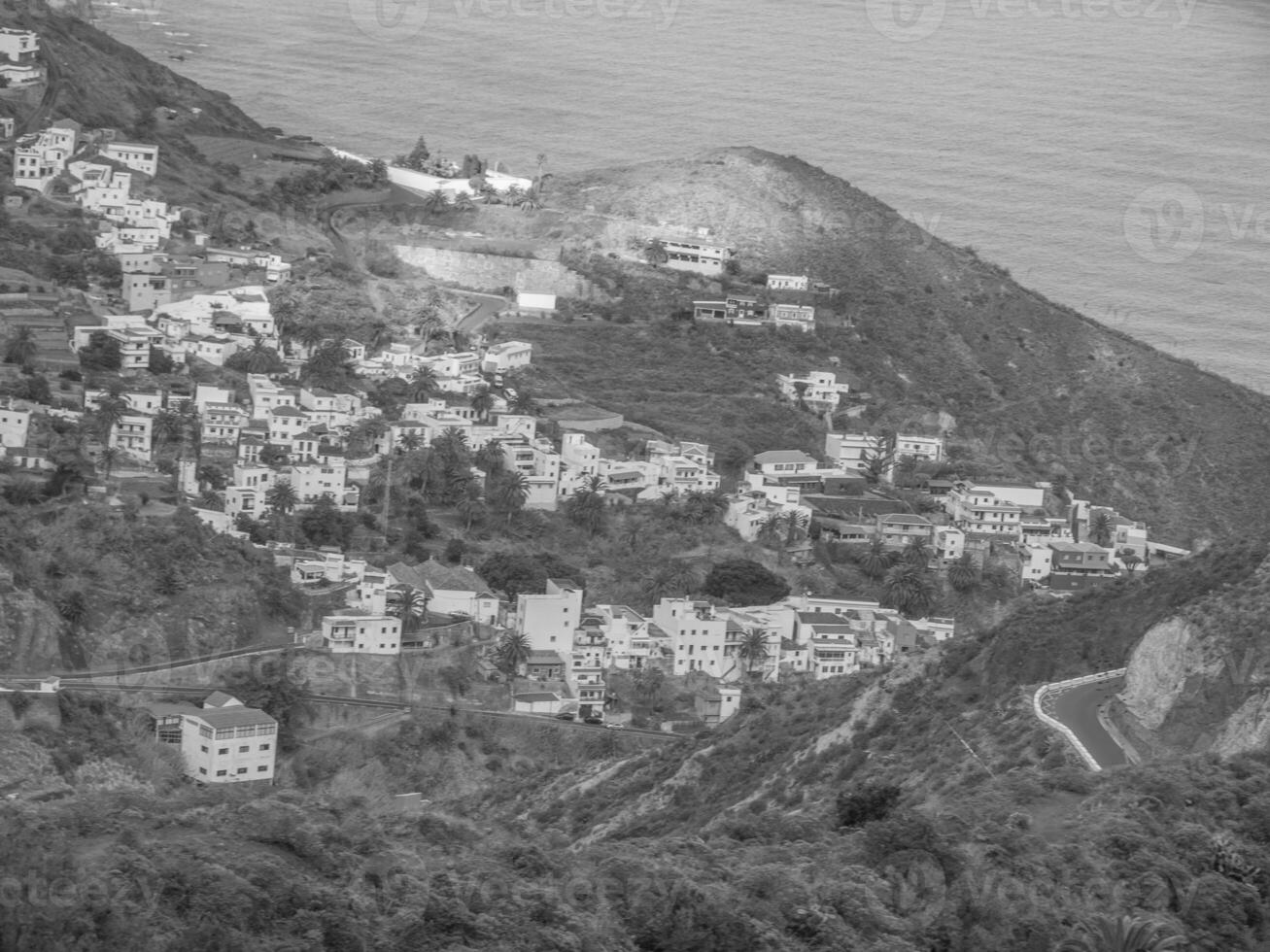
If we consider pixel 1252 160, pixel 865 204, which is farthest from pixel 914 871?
pixel 1252 160

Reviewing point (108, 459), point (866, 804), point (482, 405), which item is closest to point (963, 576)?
point (482, 405)

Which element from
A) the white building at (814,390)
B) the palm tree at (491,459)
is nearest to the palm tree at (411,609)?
the palm tree at (491,459)

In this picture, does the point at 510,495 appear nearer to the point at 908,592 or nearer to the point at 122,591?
the point at 908,592

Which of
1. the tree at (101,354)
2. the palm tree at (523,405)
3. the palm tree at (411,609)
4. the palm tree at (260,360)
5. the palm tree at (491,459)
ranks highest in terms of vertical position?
the tree at (101,354)

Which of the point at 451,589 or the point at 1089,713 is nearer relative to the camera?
the point at 1089,713

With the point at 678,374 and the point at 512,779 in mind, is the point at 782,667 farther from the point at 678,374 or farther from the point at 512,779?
the point at 678,374

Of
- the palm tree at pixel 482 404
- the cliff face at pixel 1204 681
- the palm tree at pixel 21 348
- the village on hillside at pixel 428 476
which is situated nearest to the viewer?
the cliff face at pixel 1204 681

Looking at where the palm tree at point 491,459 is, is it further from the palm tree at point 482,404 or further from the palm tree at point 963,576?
the palm tree at point 963,576
